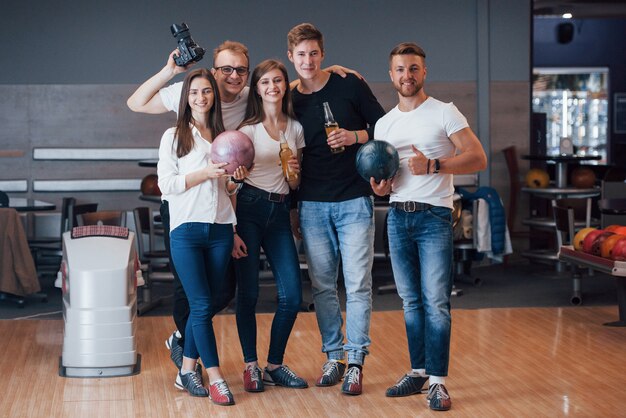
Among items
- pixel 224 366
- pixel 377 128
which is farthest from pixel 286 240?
pixel 224 366

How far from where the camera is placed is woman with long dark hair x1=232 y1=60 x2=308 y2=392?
417cm

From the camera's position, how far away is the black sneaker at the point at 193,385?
14.1 ft

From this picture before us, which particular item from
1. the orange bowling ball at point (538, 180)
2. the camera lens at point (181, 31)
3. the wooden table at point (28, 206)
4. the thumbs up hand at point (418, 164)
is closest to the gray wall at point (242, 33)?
the orange bowling ball at point (538, 180)

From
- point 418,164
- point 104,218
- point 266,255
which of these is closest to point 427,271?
point 418,164

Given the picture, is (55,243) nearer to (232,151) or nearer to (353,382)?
(353,382)

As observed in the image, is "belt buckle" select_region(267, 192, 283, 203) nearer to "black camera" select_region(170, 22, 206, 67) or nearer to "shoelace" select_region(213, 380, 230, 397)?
"black camera" select_region(170, 22, 206, 67)

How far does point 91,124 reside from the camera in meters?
9.02

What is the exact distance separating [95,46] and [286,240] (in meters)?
5.32

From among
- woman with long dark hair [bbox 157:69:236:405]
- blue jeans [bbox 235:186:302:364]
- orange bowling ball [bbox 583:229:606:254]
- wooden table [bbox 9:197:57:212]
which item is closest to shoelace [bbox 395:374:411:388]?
blue jeans [bbox 235:186:302:364]

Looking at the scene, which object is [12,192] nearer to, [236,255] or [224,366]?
[224,366]

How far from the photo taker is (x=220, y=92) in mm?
4277

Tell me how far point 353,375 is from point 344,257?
52 centimetres

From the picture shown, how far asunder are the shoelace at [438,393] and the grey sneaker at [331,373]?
0.53 metres

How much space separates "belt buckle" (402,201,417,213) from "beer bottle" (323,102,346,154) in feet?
1.21
